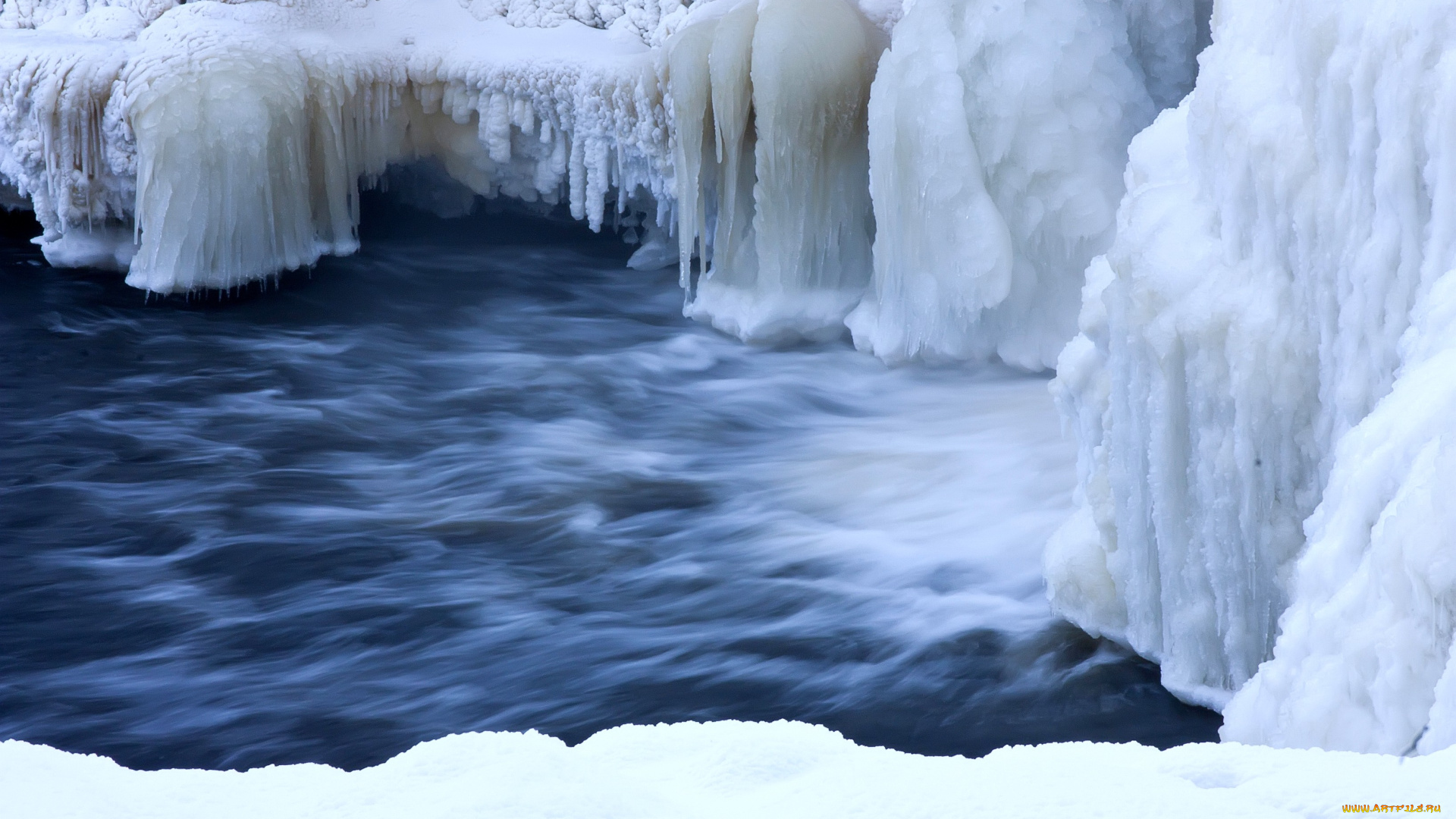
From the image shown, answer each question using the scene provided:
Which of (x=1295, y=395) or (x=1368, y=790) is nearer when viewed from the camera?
(x=1368, y=790)

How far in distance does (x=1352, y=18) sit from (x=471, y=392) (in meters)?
4.88

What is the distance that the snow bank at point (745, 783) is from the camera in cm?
129

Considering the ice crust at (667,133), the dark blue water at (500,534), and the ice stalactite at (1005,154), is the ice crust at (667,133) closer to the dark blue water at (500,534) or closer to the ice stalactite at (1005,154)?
the ice stalactite at (1005,154)

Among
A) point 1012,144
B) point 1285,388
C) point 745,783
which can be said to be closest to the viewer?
point 745,783

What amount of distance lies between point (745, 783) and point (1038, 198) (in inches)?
181

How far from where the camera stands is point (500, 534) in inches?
192

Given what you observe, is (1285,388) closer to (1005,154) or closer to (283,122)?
(1005,154)

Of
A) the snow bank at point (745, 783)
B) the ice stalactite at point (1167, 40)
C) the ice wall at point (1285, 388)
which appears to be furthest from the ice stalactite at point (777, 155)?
the snow bank at point (745, 783)

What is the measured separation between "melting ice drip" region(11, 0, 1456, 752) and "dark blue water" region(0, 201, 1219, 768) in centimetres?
39

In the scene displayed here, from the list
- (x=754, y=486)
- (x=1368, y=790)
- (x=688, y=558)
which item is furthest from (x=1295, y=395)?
(x=754, y=486)

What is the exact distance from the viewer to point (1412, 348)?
1981 millimetres

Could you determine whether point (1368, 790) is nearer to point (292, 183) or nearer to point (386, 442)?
point (386, 442)

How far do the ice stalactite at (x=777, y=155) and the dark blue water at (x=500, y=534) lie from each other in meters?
0.28

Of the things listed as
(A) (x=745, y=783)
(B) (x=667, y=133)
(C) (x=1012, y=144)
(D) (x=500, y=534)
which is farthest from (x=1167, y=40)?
(A) (x=745, y=783)
